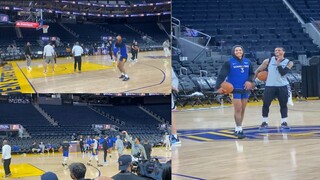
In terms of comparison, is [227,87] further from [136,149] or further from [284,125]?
[136,149]

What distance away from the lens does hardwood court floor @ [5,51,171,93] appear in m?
2.62

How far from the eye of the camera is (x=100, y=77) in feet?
8.80

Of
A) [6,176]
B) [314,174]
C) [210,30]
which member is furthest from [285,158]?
[210,30]

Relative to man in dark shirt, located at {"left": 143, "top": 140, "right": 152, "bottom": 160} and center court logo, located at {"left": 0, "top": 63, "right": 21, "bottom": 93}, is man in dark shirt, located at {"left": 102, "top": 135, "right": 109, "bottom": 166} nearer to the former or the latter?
man in dark shirt, located at {"left": 143, "top": 140, "right": 152, "bottom": 160}

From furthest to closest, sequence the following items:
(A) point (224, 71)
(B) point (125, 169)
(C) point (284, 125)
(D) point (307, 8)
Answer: (D) point (307, 8) → (C) point (284, 125) → (A) point (224, 71) → (B) point (125, 169)

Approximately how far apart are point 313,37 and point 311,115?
1362mm

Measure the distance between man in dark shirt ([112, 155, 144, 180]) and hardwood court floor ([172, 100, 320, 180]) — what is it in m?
0.75

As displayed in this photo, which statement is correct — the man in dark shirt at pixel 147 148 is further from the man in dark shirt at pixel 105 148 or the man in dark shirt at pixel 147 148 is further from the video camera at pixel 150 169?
the man in dark shirt at pixel 105 148

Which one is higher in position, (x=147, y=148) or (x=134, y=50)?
(x=134, y=50)

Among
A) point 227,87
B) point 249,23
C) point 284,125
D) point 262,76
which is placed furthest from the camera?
point 249,23

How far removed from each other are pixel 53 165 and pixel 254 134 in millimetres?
2452

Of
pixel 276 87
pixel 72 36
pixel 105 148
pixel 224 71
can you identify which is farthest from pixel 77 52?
pixel 276 87

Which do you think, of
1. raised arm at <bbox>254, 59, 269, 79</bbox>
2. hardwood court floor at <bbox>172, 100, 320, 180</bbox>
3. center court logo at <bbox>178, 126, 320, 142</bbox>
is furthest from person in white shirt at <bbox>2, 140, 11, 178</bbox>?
raised arm at <bbox>254, 59, 269, 79</bbox>

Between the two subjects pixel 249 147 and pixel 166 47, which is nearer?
pixel 166 47
